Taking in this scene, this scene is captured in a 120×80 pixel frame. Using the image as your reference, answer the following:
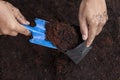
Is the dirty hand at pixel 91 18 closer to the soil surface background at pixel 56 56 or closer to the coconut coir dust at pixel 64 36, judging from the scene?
the coconut coir dust at pixel 64 36

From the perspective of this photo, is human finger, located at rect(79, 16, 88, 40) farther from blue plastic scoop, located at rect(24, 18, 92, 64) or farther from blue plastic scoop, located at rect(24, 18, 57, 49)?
blue plastic scoop, located at rect(24, 18, 57, 49)

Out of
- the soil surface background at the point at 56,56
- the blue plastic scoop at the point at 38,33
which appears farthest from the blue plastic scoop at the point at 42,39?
the soil surface background at the point at 56,56

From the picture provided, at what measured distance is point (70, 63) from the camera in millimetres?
1393

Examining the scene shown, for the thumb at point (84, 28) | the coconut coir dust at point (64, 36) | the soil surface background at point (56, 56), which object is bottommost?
the soil surface background at point (56, 56)

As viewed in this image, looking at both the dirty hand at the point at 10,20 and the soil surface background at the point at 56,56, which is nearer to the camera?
the dirty hand at the point at 10,20

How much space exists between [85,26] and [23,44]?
45 cm

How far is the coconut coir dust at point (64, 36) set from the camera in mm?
1249

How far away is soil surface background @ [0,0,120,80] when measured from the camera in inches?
54.9

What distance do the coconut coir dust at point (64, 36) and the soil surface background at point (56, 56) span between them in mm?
162

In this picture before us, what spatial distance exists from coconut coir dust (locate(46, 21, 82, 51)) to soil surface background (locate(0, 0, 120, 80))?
0.16m

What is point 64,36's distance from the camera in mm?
1262

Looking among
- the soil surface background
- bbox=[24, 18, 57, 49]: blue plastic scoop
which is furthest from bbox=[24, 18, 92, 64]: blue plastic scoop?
the soil surface background

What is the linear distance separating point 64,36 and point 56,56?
7.8 inches

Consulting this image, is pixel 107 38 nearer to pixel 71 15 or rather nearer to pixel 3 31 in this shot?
pixel 71 15
